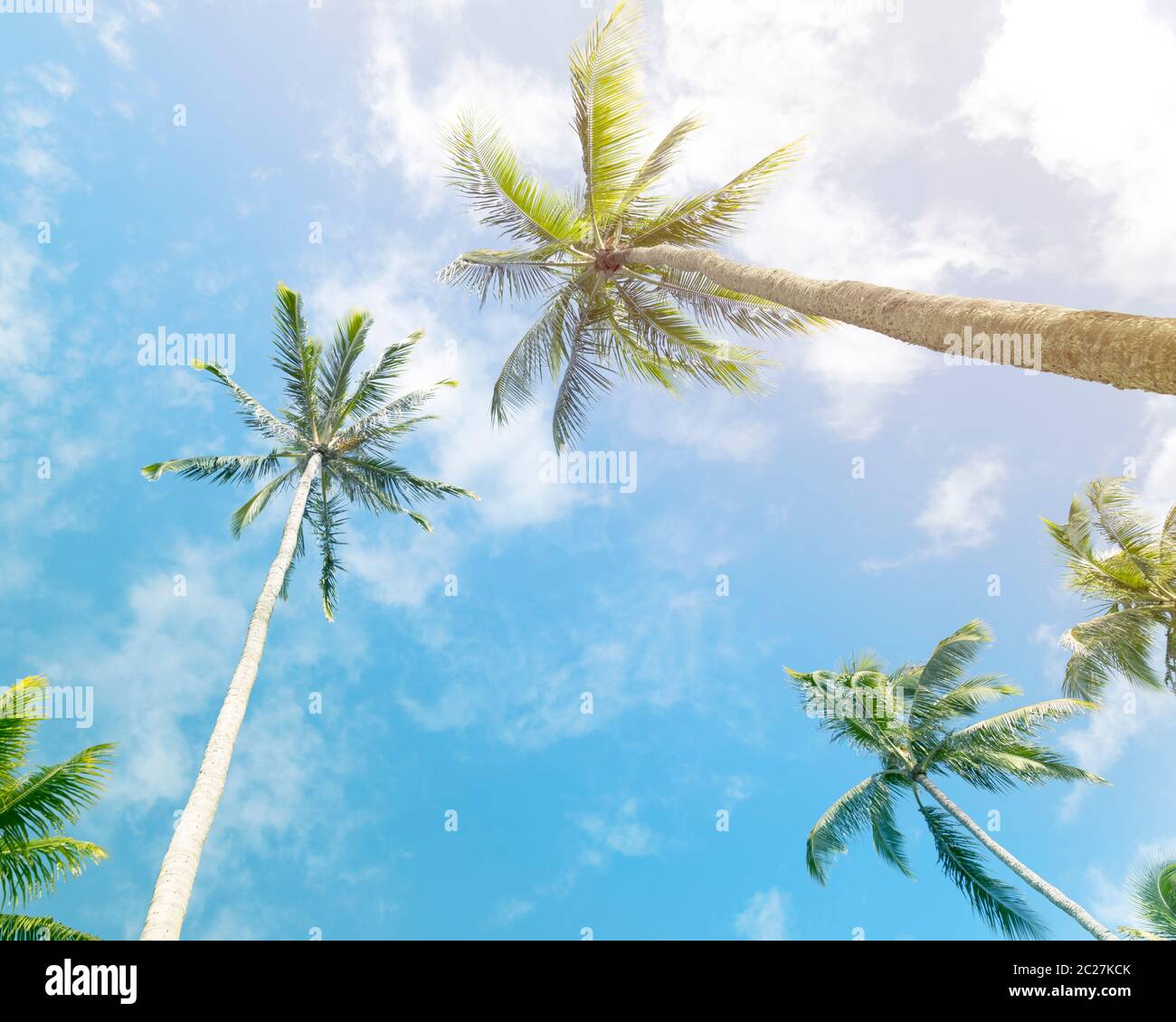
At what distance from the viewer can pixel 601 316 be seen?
36.7 feet

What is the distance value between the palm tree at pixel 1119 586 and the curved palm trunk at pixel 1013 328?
32.6 feet

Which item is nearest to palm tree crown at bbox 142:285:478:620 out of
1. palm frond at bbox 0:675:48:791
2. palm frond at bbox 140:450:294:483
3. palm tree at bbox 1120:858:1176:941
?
palm frond at bbox 140:450:294:483

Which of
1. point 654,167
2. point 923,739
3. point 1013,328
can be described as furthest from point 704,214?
point 923,739

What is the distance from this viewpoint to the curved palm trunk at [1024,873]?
12.1 meters

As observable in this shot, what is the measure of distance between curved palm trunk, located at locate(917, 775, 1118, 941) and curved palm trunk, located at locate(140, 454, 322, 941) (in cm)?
1446

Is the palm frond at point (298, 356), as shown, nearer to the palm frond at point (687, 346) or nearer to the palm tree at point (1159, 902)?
the palm frond at point (687, 346)

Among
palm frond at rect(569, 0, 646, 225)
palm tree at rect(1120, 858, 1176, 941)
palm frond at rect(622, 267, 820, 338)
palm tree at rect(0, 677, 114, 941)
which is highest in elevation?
palm frond at rect(569, 0, 646, 225)

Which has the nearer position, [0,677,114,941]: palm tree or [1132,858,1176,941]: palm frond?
[0,677,114,941]: palm tree

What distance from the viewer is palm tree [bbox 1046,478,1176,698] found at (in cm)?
1193

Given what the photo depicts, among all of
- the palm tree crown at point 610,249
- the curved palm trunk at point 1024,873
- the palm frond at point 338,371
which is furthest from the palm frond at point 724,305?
the curved palm trunk at point 1024,873

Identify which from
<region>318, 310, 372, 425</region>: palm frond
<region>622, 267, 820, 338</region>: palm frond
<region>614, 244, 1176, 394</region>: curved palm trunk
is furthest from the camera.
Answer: <region>318, 310, 372, 425</region>: palm frond

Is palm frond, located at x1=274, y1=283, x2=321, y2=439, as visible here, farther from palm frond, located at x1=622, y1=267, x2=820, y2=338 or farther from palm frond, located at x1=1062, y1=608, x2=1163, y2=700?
palm frond, located at x1=1062, y1=608, x2=1163, y2=700

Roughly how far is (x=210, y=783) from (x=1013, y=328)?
9.10 m
